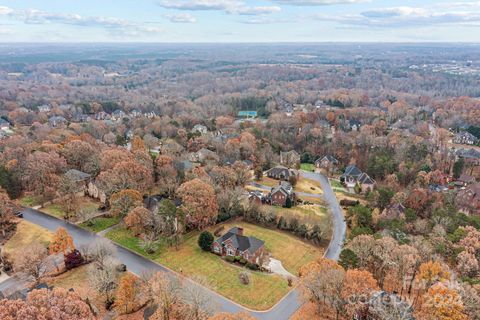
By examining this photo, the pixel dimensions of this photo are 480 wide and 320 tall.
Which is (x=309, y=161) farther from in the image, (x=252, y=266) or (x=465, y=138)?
(x=252, y=266)

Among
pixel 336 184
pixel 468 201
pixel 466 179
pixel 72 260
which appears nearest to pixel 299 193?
pixel 336 184

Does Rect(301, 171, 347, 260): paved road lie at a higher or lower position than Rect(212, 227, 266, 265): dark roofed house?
lower

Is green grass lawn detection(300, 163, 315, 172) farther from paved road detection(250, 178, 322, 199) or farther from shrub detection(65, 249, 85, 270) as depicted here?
shrub detection(65, 249, 85, 270)

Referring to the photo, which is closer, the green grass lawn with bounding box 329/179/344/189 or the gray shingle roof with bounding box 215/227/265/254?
the gray shingle roof with bounding box 215/227/265/254

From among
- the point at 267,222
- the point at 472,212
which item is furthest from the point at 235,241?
the point at 472,212

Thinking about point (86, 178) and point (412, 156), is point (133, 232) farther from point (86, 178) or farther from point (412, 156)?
point (412, 156)

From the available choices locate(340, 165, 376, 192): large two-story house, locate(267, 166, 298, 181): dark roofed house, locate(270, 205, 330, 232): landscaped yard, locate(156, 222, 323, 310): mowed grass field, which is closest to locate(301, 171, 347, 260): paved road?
locate(270, 205, 330, 232): landscaped yard
